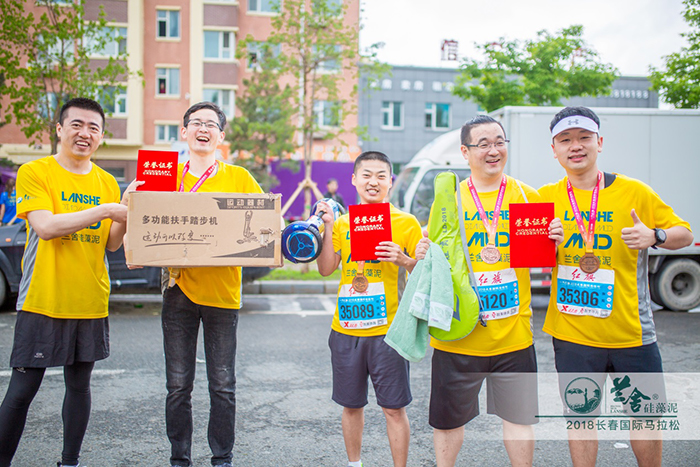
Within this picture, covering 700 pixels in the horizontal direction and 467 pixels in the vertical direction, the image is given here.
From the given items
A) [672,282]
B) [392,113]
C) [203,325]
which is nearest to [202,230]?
[203,325]

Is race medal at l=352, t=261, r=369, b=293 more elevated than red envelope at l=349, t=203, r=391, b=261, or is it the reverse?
red envelope at l=349, t=203, r=391, b=261

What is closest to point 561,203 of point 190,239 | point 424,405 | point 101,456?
point 190,239

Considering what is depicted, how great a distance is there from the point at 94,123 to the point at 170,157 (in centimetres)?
51

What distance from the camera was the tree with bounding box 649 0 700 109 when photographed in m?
13.2

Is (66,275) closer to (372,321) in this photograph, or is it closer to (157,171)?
(157,171)

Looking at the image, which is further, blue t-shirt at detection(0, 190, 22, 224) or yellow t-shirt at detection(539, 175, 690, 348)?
blue t-shirt at detection(0, 190, 22, 224)

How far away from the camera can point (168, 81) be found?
2602 cm

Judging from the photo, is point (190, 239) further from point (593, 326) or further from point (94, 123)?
point (593, 326)

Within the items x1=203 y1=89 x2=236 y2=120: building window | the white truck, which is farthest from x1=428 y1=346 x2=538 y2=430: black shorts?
x1=203 y1=89 x2=236 y2=120: building window

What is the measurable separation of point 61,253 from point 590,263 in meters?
2.71

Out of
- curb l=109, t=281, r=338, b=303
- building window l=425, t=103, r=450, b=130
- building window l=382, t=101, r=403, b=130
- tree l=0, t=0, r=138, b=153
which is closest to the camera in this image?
tree l=0, t=0, r=138, b=153

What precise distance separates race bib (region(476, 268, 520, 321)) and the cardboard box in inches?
40.4

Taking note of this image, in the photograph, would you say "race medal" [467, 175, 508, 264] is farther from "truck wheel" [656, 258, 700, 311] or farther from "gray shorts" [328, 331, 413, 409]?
"truck wheel" [656, 258, 700, 311]

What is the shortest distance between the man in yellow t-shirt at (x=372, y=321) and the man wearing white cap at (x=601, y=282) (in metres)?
0.78
